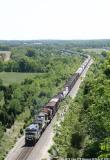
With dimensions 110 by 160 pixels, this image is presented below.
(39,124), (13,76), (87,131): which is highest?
(87,131)

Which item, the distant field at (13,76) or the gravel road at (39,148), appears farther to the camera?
the distant field at (13,76)

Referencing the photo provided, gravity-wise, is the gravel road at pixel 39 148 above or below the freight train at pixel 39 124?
below

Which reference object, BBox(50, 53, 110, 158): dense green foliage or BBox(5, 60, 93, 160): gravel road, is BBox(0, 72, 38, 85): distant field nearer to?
BBox(5, 60, 93, 160): gravel road

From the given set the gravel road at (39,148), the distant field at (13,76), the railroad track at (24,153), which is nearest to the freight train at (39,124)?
the gravel road at (39,148)

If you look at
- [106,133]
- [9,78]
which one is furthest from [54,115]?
[9,78]

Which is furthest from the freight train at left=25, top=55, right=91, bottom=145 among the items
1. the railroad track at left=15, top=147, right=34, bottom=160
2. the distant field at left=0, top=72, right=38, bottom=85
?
the distant field at left=0, top=72, right=38, bottom=85

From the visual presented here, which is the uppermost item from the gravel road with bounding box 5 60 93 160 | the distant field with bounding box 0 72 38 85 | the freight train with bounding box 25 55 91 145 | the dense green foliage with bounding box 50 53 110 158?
the dense green foliage with bounding box 50 53 110 158

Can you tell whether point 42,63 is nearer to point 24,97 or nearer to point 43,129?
point 24,97

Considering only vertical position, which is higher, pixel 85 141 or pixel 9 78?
pixel 85 141

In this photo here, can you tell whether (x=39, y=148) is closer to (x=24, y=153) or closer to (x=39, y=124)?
(x=24, y=153)

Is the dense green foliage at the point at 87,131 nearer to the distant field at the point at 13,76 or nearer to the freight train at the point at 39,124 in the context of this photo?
the freight train at the point at 39,124

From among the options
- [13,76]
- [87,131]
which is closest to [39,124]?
[87,131]
